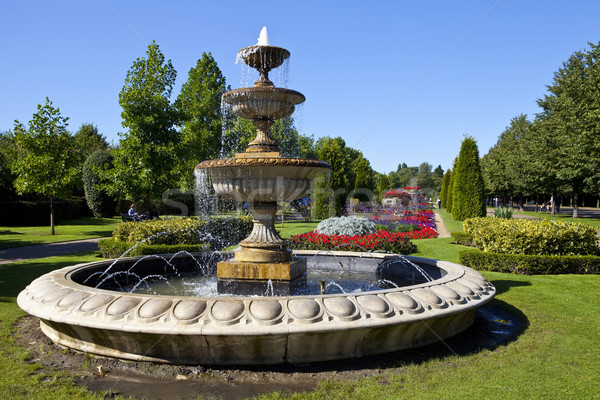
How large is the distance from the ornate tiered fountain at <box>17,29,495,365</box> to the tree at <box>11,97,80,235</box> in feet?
53.0

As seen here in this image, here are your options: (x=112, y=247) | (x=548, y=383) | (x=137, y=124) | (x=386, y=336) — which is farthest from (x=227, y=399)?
(x=137, y=124)

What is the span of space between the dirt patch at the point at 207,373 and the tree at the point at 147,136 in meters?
16.9

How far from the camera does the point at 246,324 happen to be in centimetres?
422

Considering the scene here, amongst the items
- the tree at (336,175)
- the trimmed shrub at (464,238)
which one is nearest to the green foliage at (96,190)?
the tree at (336,175)

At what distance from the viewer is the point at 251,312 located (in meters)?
4.32

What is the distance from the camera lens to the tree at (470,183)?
79.0 ft

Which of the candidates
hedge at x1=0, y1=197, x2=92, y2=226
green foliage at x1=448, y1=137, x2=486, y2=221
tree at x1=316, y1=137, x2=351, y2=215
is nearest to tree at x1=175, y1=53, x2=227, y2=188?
tree at x1=316, y1=137, x2=351, y2=215

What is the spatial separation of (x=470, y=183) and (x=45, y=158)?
22.1 m

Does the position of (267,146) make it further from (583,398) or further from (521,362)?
(583,398)

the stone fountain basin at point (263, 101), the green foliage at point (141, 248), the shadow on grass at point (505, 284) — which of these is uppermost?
the stone fountain basin at point (263, 101)

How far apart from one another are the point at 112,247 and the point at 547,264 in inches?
464

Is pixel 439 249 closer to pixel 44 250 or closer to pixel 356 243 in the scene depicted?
pixel 356 243

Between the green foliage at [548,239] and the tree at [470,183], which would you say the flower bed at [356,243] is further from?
the tree at [470,183]

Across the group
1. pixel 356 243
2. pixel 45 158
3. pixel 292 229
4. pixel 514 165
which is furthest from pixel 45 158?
pixel 514 165
